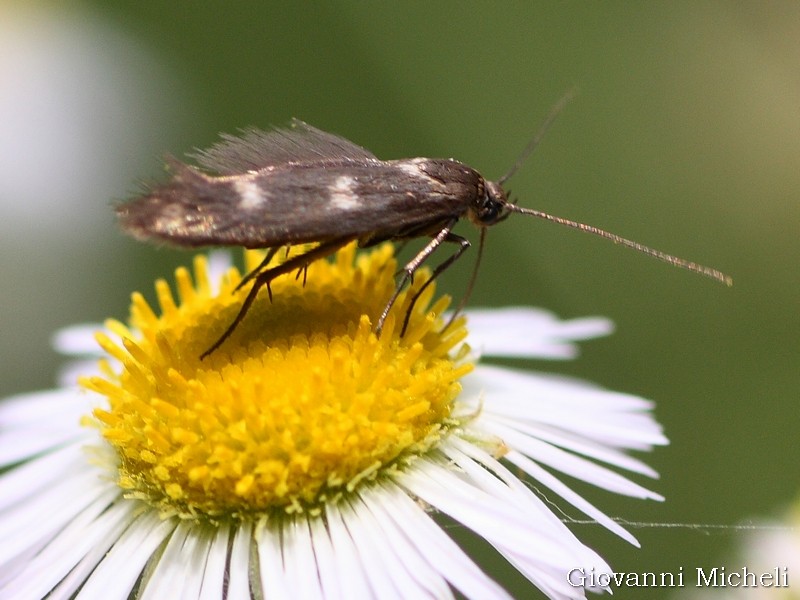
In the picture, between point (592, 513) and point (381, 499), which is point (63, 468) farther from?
point (592, 513)

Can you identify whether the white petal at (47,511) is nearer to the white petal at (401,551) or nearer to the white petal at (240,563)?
the white petal at (240,563)

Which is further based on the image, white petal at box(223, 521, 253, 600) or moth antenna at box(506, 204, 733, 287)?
moth antenna at box(506, 204, 733, 287)

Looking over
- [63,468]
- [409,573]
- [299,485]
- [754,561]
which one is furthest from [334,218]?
[754,561]

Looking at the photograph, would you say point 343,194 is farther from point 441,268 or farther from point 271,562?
point 271,562

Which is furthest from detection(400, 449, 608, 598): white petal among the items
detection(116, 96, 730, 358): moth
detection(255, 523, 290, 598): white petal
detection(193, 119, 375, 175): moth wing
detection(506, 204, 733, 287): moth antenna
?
detection(193, 119, 375, 175): moth wing

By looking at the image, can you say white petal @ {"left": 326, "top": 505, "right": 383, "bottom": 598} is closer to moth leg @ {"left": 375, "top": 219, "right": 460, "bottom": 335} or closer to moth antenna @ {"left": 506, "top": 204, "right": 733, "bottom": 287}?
moth leg @ {"left": 375, "top": 219, "right": 460, "bottom": 335}

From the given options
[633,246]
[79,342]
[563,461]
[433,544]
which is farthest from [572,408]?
[79,342]

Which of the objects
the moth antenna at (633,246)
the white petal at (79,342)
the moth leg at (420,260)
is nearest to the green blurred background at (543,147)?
the white petal at (79,342)
